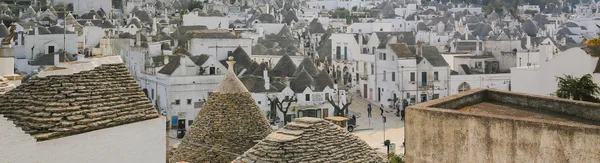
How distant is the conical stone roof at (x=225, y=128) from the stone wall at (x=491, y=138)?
8720 mm

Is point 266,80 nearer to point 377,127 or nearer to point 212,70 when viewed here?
point 212,70

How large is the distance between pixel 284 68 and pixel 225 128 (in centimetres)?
3062

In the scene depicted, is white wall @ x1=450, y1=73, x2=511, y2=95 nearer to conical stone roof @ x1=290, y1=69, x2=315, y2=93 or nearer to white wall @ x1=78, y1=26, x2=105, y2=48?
conical stone roof @ x1=290, y1=69, x2=315, y2=93

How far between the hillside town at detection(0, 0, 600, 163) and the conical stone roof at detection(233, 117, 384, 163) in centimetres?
3

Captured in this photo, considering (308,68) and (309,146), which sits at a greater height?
(308,68)

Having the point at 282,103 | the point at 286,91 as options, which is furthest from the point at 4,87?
the point at 286,91

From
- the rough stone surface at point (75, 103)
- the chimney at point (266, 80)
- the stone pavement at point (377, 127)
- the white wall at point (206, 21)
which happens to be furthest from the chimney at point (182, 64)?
the rough stone surface at point (75, 103)

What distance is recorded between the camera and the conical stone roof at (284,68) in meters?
48.9

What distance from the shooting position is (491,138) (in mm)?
9008

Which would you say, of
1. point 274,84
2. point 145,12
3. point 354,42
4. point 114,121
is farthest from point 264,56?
point 114,121

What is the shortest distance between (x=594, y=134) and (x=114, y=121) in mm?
6415

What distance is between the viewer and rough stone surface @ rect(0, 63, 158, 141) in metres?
10.2

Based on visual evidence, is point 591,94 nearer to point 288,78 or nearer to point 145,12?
point 288,78

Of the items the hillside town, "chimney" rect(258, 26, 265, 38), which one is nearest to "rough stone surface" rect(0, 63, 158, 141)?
the hillside town
